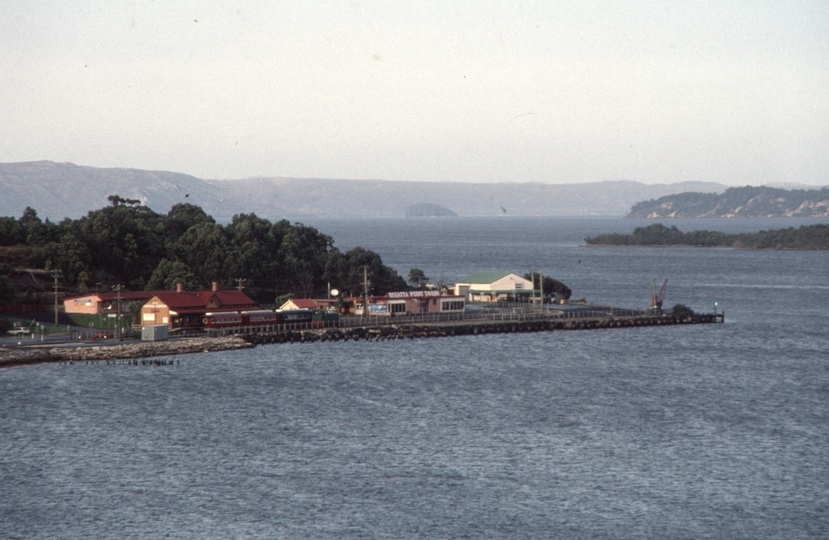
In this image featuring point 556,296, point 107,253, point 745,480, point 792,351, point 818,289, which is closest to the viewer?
point 745,480

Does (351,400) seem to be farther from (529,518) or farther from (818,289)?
(818,289)

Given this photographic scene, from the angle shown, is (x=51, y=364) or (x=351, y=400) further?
(x=51, y=364)

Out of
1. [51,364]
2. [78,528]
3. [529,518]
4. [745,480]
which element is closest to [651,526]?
[529,518]

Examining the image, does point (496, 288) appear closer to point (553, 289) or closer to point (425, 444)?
point (553, 289)

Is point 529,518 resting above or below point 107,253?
below

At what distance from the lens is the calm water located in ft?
108

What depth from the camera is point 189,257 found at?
93250 millimetres

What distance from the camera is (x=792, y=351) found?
71438 millimetres

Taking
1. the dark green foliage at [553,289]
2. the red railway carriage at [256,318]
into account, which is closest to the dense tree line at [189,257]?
the red railway carriage at [256,318]

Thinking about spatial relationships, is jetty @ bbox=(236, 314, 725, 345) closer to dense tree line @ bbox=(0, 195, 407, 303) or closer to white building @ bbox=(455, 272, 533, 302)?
dense tree line @ bbox=(0, 195, 407, 303)

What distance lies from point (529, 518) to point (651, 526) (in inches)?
157

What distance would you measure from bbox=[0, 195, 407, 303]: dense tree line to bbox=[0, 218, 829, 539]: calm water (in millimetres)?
22326

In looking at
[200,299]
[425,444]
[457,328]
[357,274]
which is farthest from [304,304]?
[425,444]

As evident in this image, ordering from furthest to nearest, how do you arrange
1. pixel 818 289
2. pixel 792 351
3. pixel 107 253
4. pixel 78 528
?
1. pixel 818 289
2. pixel 107 253
3. pixel 792 351
4. pixel 78 528
